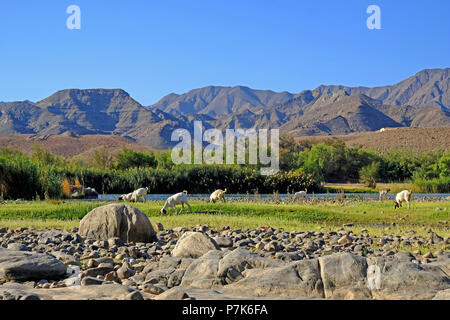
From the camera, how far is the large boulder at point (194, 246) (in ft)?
27.5

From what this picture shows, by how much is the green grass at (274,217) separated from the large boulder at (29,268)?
292 inches

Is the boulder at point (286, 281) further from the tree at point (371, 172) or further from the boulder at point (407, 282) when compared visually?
the tree at point (371, 172)

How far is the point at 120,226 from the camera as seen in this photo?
11609 millimetres

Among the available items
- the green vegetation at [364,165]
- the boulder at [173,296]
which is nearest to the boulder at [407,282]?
the boulder at [173,296]

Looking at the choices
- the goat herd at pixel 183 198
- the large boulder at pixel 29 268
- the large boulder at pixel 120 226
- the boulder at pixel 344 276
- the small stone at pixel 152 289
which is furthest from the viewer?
the goat herd at pixel 183 198

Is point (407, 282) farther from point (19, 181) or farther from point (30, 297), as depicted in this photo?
point (19, 181)

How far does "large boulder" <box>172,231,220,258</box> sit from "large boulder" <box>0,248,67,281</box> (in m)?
2.01

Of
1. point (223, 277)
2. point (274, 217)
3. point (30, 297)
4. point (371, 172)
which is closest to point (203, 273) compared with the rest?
point (223, 277)

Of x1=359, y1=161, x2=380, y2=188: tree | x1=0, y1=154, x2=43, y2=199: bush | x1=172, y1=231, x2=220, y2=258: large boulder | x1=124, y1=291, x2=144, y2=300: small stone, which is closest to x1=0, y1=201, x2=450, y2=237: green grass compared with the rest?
x1=0, y1=154, x2=43, y2=199: bush

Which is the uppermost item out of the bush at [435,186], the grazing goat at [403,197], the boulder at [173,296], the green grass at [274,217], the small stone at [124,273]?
the boulder at [173,296]

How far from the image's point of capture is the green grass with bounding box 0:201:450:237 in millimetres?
15250
